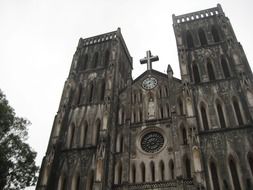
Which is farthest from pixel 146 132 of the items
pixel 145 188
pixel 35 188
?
pixel 35 188

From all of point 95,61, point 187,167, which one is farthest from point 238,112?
point 95,61

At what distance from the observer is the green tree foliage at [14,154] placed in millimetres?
18297

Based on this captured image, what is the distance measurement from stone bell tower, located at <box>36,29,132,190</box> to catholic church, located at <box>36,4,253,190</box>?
86 mm

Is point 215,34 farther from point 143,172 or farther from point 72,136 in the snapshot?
point 72,136

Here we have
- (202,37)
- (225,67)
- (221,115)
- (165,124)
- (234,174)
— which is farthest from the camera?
(202,37)

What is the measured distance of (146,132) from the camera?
22656mm

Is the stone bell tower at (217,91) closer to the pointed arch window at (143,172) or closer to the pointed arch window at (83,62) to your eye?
the pointed arch window at (143,172)

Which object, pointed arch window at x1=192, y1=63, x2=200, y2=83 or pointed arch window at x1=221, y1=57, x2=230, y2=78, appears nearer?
pointed arch window at x1=221, y1=57, x2=230, y2=78

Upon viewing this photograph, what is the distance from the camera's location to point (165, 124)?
22406 mm

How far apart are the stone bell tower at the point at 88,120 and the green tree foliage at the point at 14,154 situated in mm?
1886

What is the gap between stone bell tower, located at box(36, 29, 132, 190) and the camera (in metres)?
21.3

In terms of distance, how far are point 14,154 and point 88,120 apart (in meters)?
7.40

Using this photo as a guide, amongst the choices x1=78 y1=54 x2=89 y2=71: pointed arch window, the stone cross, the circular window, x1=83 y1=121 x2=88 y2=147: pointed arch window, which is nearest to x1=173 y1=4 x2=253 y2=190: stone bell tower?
the stone cross

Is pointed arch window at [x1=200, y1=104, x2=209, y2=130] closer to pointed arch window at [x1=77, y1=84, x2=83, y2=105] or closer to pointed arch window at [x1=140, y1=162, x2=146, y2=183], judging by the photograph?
pointed arch window at [x1=140, y1=162, x2=146, y2=183]
